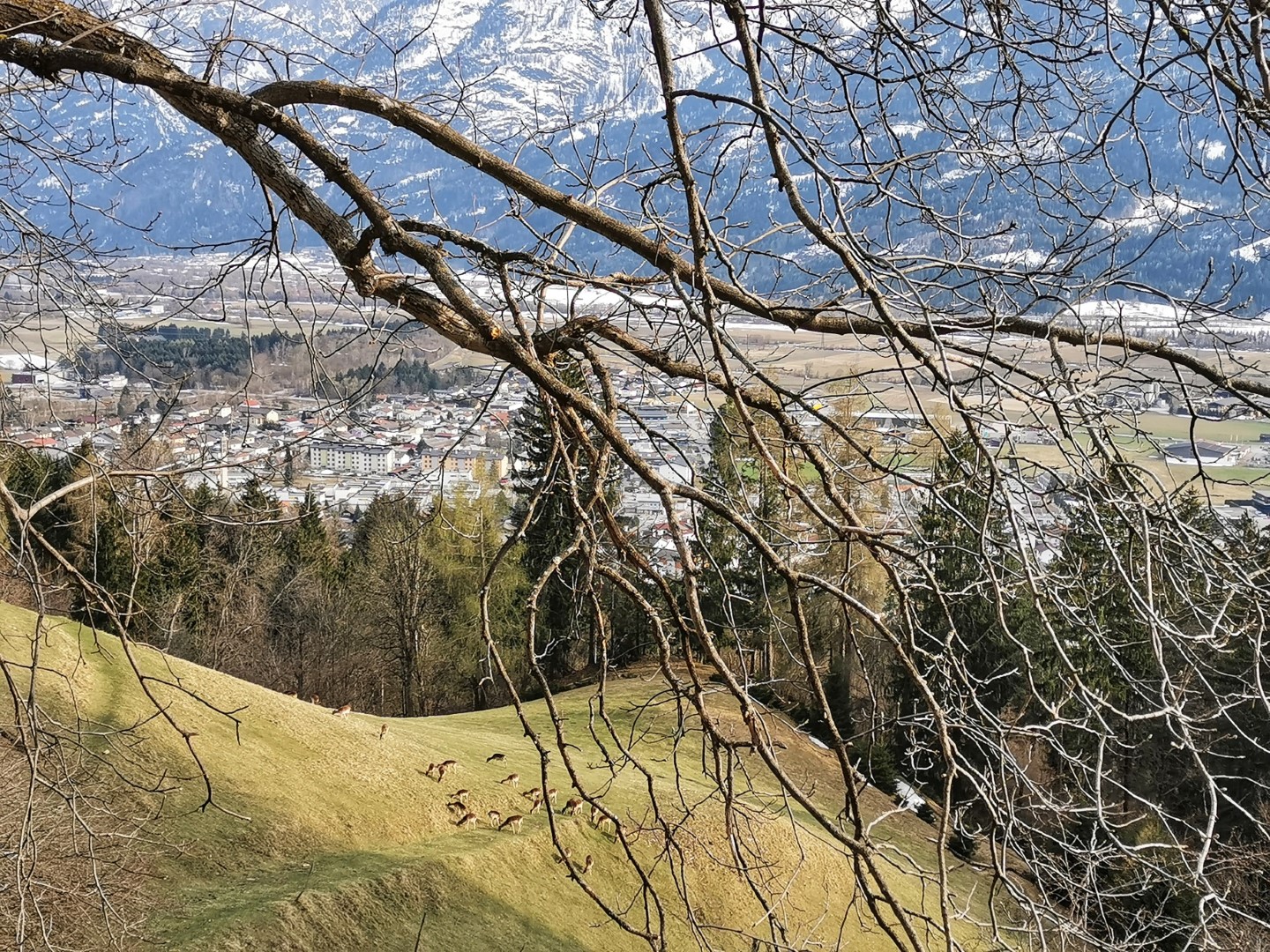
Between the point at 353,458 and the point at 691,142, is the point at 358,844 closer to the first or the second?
the point at 353,458

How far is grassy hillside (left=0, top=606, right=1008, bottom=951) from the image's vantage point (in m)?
9.31

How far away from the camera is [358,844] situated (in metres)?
11.5

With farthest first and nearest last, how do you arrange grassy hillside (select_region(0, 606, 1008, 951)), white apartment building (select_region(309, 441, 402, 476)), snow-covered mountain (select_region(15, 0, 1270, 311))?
grassy hillside (select_region(0, 606, 1008, 951)) → white apartment building (select_region(309, 441, 402, 476)) → snow-covered mountain (select_region(15, 0, 1270, 311))

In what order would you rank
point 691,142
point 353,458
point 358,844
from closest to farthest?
1. point 691,142
2. point 353,458
3. point 358,844

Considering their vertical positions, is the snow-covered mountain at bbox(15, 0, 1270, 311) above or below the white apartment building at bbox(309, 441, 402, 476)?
above

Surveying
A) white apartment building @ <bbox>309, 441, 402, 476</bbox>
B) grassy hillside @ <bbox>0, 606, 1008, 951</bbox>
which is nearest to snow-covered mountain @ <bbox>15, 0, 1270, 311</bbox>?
white apartment building @ <bbox>309, 441, 402, 476</bbox>

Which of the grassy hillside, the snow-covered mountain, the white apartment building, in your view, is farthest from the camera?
the grassy hillside

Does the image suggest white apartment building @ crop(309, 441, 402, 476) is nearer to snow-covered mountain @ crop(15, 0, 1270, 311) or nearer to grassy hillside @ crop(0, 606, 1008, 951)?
snow-covered mountain @ crop(15, 0, 1270, 311)

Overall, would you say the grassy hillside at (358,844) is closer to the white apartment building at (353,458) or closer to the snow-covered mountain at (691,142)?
the white apartment building at (353,458)

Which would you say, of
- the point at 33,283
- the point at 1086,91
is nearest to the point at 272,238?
the point at 33,283

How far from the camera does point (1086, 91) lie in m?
3.56

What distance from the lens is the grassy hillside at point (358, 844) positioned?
9312mm

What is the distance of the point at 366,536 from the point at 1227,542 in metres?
28.4

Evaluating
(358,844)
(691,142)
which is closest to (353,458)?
(691,142)
